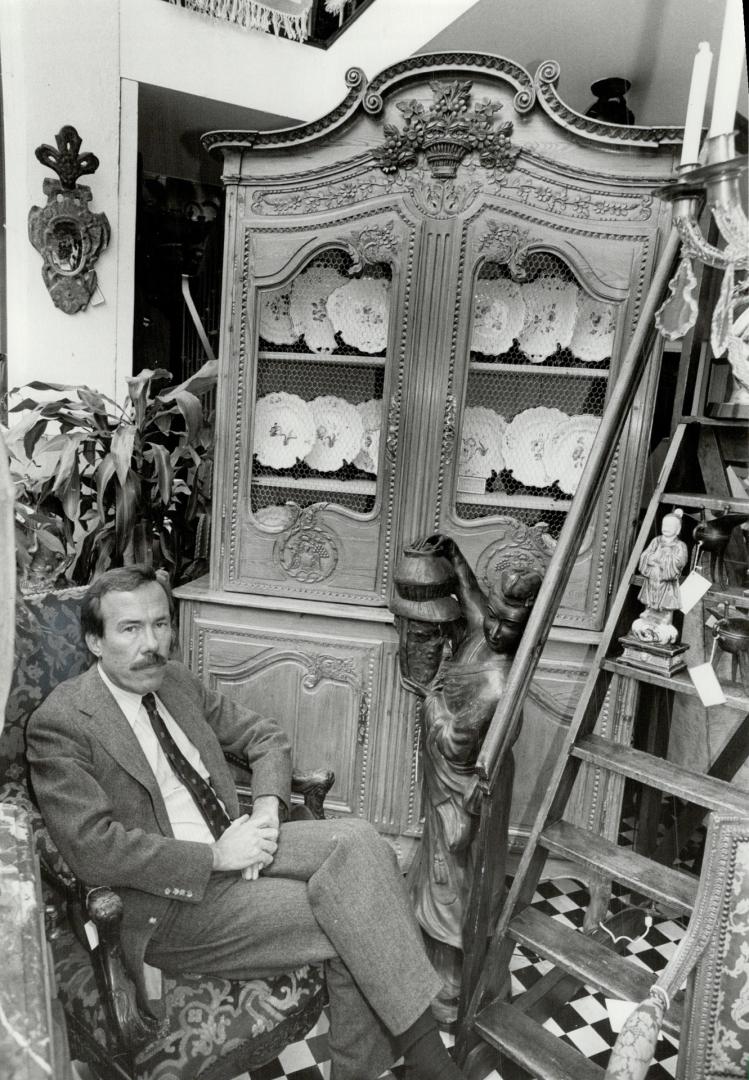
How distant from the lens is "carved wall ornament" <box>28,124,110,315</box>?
8.58 ft

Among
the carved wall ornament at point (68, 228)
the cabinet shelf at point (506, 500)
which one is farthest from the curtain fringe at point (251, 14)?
the cabinet shelf at point (506, 500)

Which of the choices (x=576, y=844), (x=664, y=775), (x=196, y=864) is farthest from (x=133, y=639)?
(x=664, y=775)

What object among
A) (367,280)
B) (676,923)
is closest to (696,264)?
(367,280)

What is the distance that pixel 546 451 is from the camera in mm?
2533

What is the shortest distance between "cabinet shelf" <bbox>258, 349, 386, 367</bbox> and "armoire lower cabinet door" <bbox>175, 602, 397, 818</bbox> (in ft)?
2.67

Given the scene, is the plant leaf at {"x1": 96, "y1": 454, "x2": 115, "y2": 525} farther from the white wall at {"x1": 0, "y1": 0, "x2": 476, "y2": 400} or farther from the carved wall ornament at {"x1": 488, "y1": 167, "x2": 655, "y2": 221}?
the carved wall ornament at {"x1": 488, "y1": 167, "x2": 655, "y2": 221}

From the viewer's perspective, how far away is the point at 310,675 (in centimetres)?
257

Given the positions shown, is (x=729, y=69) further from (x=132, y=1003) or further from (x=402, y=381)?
(x=132, y=1003)

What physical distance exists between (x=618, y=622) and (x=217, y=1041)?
129 centimetres

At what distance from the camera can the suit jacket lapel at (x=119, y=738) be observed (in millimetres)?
1649

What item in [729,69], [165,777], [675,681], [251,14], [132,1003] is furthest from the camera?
Result: [251,14]

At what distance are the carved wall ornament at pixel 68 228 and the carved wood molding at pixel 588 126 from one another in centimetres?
146

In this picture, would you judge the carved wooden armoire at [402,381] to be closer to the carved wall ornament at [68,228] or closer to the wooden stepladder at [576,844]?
the wooden stepladder at [576,844]

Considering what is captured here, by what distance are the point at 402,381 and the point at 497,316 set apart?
1.16 feet
